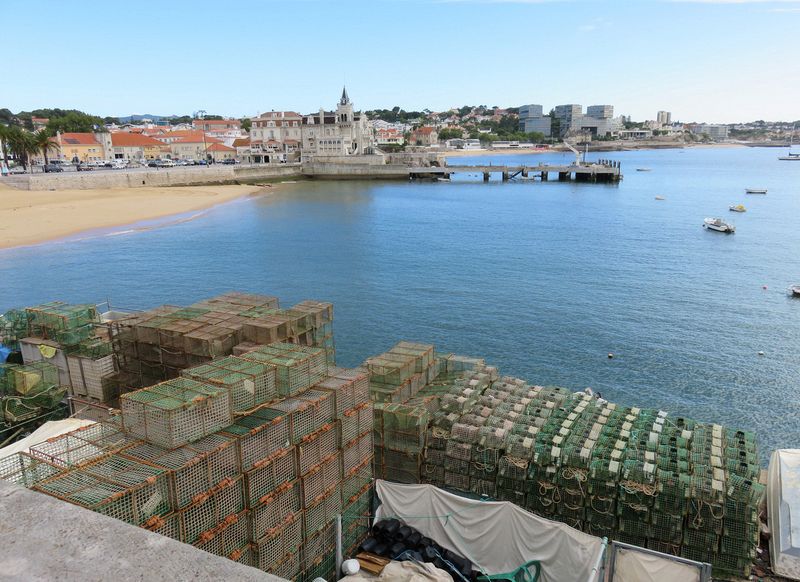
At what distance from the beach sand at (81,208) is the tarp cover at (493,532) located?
44.7 m

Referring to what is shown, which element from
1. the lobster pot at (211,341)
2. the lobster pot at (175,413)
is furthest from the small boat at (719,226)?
the lobster pot at (175,413)

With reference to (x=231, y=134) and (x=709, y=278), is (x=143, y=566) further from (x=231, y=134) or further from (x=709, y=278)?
(x=231, y=134)

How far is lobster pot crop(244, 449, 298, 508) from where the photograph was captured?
7.88 meters

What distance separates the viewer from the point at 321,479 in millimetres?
9125

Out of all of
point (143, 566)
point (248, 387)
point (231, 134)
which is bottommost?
point (248, 387)

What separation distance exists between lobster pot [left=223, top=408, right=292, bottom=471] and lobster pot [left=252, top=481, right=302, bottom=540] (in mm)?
606

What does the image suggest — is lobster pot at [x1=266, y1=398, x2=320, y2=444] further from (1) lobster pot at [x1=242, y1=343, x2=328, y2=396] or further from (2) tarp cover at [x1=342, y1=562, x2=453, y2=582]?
(2) tarp cover at [x1=342, y1=562, x2=453, y2=582]

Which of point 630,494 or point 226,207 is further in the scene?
point 226,207

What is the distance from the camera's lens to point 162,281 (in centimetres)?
3472

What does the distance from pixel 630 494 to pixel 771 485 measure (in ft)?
12.2

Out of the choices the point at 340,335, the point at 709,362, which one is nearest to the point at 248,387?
the point at 340,335

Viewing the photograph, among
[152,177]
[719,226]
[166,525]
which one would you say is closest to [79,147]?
[152,177]

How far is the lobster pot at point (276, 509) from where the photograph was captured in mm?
8009

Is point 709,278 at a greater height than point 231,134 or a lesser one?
lesser
